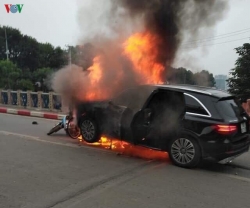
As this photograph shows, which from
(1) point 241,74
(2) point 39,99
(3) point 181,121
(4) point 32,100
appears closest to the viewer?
(3) point 181,121

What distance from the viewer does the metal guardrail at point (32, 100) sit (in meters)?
14.8

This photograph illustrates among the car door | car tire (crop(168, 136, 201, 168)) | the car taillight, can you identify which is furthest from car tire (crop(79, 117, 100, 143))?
the car taillight

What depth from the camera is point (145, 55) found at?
28.5 ft

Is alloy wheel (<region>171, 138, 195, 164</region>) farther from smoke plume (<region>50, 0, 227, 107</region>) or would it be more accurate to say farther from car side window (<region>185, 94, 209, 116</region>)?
smoke plume (<region>50, 0, 227, 107</region>)

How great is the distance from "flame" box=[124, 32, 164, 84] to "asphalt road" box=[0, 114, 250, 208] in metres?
2.54

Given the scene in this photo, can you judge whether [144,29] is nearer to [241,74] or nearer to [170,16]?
[170,16]

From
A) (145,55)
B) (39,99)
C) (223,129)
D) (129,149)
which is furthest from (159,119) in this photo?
(39,99)

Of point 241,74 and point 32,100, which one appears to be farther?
point 241,74

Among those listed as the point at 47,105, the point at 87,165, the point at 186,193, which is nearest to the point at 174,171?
the point at 186,193

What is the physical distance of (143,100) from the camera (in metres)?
6.38

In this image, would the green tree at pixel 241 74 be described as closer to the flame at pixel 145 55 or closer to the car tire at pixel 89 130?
the flame at pixel 145 55

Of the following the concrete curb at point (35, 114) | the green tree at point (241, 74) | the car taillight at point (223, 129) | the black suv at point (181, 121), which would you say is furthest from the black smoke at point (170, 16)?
the green tree at point (241, 74)

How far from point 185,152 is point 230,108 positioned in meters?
1.12

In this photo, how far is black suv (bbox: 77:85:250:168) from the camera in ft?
17.7
